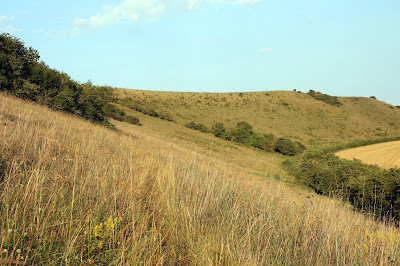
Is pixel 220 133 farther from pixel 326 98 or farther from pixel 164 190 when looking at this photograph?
pixel 326 98

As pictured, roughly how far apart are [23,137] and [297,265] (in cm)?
501

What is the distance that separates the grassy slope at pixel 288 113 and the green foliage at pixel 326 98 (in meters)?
2.03

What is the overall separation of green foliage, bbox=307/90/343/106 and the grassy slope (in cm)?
203

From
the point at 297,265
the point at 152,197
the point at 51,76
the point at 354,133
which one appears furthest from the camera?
the point at 354,133

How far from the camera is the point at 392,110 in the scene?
7769cm

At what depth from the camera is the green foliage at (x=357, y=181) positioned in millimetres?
Result: 12961

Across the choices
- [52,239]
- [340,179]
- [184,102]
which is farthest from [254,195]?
[184,102]

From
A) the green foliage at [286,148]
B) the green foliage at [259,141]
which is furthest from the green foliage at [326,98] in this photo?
the green foliage at [286,148]

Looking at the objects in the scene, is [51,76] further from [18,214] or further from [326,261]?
[326,261]

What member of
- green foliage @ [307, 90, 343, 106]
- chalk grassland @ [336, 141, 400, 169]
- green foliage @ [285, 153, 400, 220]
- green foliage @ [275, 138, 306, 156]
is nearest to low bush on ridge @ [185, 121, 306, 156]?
green foliage @ [275, 138, 306, 156]

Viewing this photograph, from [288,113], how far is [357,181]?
5419 centimetres

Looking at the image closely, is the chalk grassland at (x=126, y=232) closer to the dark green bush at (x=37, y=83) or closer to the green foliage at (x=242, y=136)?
the dark green bush at (x=37, y=83)

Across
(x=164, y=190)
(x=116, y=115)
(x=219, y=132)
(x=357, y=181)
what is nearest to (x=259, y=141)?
(x=219, y=132)

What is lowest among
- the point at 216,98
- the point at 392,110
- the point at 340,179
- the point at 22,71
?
the point at 340,179
